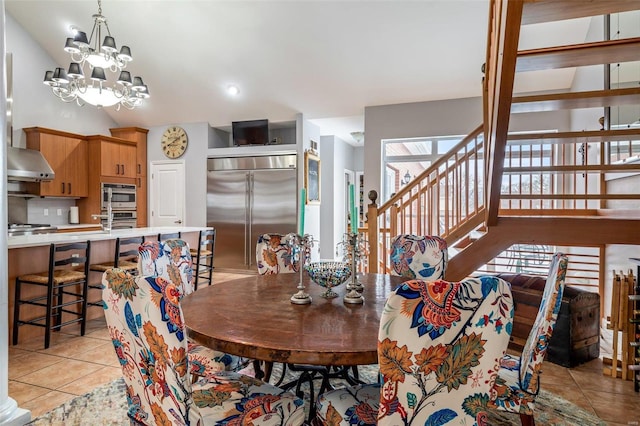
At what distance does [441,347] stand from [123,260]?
4.21m

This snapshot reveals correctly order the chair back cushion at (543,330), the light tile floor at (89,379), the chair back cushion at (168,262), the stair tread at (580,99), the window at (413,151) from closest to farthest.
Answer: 1. the chair back cushion at (543,330)
2. the stair tread at (580,99)
3. the chair back cushion at (168,262)
4. the light tile floor at (89,379)
5. the window at (413,151)

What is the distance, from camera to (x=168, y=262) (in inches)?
88.4

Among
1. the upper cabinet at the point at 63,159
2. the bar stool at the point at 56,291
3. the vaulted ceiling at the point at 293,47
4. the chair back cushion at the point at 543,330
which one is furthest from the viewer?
the upper cabinet at the point at 63,159

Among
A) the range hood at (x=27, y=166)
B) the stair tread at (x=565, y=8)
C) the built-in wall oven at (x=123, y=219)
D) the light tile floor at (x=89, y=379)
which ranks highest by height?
the stair tread at (x=565, y=8)

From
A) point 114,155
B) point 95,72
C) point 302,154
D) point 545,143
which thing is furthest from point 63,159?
point 545,143

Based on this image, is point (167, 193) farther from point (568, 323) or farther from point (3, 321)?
point (568, 323)

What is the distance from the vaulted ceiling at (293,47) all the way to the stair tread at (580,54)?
2518 mm

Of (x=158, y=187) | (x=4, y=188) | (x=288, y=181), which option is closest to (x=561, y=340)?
(x=4, y=188)

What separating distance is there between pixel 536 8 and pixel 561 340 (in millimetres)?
2335

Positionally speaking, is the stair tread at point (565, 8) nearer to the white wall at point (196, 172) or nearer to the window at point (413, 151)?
the window at point (413, 151)

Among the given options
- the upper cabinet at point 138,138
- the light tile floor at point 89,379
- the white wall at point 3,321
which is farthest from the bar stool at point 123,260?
the upper cabinet at point 138,138

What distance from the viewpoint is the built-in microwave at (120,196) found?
631 centimetres

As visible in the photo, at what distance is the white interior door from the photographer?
22.9 ft

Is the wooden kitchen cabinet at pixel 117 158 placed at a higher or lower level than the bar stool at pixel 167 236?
higher
